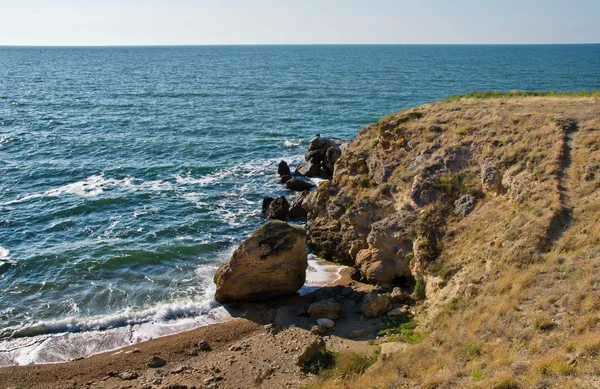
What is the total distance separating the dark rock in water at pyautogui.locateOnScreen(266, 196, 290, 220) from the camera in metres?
37.9

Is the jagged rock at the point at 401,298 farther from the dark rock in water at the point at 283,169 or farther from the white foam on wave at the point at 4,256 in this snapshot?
the dark rock in water at the point at 283,169

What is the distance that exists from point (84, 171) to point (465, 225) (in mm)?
37596

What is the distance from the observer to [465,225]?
24.7m

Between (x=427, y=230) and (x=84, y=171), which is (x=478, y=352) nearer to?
(x=427, y=230)

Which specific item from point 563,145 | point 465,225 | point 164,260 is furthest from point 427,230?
point 164,260

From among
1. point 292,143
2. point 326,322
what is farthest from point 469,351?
point 292,143

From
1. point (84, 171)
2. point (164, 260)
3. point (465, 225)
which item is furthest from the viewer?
point (84, 171)

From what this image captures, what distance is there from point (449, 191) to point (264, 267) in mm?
10765

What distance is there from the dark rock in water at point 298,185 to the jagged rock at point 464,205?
19.8 metres

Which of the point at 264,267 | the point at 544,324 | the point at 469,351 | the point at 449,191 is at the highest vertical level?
the point at 449,191

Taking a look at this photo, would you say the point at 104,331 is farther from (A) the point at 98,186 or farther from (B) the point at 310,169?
(B) the point at 310,169

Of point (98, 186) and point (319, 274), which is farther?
point (98, 186)

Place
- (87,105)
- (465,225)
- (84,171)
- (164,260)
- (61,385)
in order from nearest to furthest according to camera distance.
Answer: (61,385), (465,225), (164,260), (84,171), (87,105)

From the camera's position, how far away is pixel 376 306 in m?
23.2
